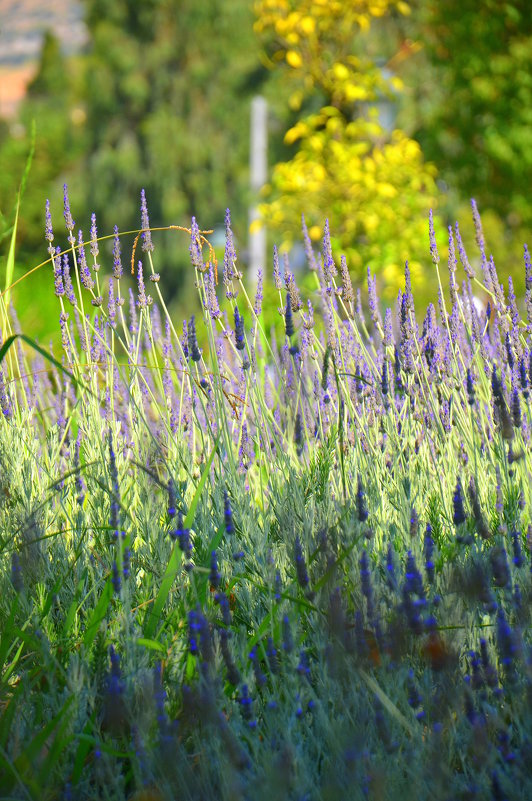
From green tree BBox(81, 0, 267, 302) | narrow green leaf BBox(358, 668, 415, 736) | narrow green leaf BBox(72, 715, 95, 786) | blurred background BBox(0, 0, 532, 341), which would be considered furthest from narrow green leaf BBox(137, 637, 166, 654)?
green tree BBox(81, 0, 267, 302)

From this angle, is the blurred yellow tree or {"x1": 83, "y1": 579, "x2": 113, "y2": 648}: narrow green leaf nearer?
{"x1": 83, "y1": 579, "x2": 113, "y2": 648}: narrow green leaf

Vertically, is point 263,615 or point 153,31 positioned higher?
point 153,31

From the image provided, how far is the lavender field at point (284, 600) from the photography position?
1301mm

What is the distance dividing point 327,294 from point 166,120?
15665mm

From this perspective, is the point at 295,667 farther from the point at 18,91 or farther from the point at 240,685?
the point at 18,91

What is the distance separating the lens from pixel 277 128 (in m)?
18.8

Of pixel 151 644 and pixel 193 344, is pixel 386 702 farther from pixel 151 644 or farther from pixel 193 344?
pixel 193 344

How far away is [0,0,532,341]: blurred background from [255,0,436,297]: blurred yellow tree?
1.0 inches

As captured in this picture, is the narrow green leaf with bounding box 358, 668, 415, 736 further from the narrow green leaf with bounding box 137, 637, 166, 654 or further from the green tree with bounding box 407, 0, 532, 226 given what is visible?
the green tree with bounding box 407, 0, 532, 226

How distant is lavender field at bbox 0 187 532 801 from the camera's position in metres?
1.30

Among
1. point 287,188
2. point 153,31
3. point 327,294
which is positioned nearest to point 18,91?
point 153,31

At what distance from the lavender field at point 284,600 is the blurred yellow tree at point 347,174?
584 cm

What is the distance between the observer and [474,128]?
9461 mm

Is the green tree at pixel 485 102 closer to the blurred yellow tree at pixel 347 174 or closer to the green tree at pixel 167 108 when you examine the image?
the blurred yellow tree at pixel 347 174
